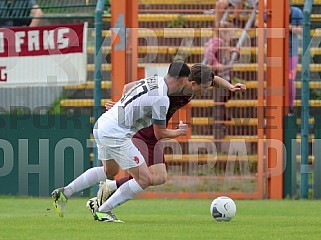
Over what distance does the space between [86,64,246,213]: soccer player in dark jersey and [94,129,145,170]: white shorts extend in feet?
0.96

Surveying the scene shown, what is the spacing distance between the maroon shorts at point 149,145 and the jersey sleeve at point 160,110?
92 cm

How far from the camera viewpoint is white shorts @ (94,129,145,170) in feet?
30.3

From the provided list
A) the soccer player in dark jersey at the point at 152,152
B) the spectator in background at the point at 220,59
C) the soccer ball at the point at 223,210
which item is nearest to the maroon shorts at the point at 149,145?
the soccer player in dark jersey at the point at 152,152

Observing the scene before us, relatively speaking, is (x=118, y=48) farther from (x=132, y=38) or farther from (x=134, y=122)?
(x=134, y=122)

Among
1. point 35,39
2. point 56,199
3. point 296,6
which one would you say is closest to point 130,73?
point 35,39

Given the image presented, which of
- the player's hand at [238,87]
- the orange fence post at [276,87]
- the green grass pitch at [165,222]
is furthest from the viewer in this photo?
the orange fence post at [276,87]

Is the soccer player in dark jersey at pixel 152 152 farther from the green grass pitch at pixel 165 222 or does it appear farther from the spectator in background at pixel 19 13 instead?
the spectator in background at pixel 19 13

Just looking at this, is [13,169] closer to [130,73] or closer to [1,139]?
[1,139]

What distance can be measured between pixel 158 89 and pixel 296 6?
585 centimetres

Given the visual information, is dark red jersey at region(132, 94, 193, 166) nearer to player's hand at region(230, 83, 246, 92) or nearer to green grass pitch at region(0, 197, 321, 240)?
player's hand at region(230, 83, 246, 92)

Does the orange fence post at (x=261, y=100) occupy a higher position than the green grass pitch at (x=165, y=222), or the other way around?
the orange fence post at (x=261, y=100)

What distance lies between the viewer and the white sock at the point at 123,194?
9266 mm

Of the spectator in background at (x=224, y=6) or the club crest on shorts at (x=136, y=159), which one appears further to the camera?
the spectator in background at (x=224, y=6)

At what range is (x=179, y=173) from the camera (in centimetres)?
1437
